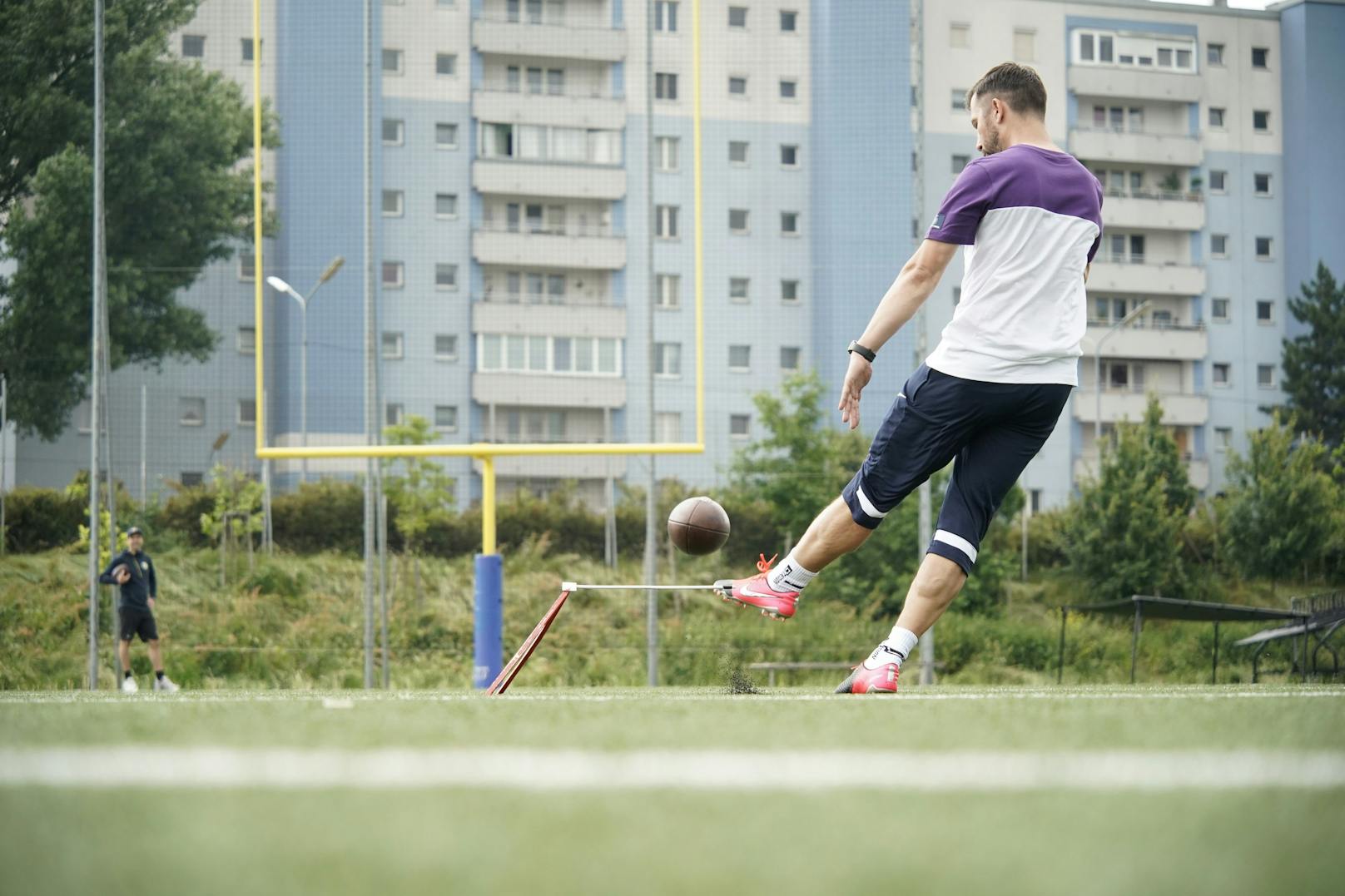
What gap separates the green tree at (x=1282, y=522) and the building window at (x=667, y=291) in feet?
42.6

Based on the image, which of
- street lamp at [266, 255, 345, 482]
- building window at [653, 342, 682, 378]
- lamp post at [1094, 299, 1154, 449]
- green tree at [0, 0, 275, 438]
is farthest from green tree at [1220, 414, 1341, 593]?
street lamp at [266, 255, 345, 482]

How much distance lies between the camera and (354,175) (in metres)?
11.9

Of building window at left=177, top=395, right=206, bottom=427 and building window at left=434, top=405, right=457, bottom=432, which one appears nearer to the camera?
building window at left=434, top=405, right=457, bottom=432

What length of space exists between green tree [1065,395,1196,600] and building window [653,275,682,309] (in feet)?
35.9

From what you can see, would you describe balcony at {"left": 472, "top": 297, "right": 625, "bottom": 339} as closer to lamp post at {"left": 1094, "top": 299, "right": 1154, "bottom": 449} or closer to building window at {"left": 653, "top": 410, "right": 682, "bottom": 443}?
building window at {"left": 653, "top": 410, "right": 682, "bottom": 443}

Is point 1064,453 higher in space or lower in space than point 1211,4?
lower

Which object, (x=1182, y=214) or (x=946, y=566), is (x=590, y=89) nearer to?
(x=946, y=566)

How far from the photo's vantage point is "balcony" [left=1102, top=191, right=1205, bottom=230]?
3712 cm

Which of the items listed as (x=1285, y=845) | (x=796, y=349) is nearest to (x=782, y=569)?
(x=1285, y=845)

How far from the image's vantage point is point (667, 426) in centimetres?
1117

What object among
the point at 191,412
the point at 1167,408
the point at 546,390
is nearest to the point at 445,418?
the point at 546,390

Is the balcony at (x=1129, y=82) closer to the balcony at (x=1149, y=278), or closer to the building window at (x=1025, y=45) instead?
the building window at (x=1025, y=45)

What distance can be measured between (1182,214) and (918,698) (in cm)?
3703

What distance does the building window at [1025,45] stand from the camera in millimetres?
34491
